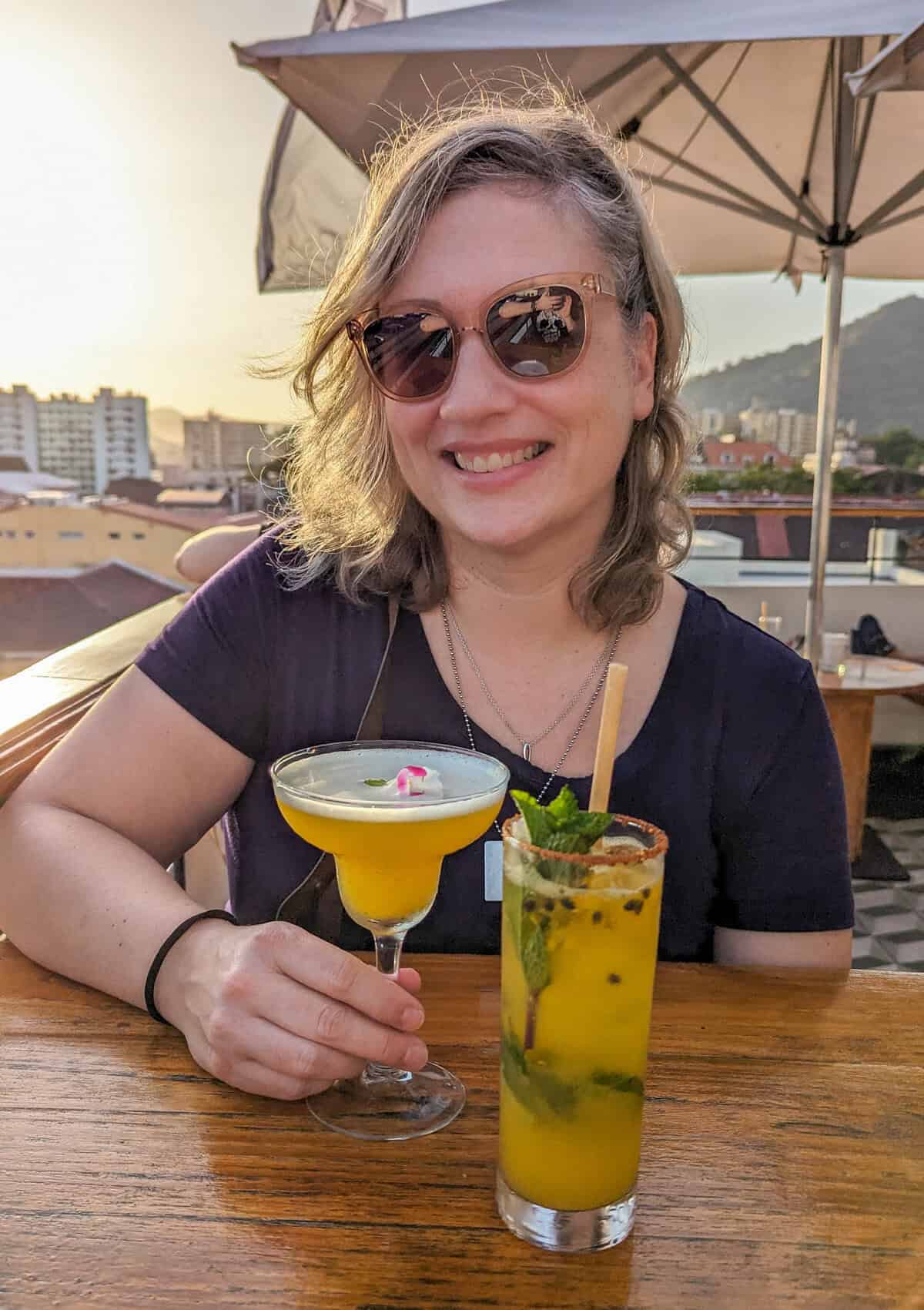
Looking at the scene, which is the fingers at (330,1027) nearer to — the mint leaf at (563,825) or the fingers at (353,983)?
the fingers at (353,983)

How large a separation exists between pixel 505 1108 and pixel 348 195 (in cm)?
428

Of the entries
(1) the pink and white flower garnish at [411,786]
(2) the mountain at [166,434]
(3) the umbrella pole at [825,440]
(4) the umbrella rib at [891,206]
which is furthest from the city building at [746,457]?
(1) the pink and white flower garnish at [411,786]

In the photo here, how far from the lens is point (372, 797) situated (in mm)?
938

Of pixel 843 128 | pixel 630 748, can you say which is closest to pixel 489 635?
pixel 630 748

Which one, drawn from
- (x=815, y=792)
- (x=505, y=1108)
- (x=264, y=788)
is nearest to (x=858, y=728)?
(x=815, y=792)

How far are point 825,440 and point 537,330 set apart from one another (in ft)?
11.3

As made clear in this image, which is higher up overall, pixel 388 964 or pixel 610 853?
pixel 610 853

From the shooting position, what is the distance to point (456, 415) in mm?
1346

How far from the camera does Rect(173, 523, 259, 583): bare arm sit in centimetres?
337

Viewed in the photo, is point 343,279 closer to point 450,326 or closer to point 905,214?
point 450,326

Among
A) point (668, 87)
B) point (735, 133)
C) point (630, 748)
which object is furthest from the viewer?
point (735, 133)

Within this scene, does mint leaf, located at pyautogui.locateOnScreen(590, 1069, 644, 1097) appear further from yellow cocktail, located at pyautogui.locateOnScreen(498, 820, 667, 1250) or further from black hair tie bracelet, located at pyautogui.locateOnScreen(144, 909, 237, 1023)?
black hair tie bracelet, located at pyautogui.locateOnScreen(144, 909, 237, 1023)

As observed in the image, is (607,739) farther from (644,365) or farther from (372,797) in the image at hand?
(644,365)

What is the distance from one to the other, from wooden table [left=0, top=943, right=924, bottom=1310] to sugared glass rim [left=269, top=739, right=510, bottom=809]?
28 cm
